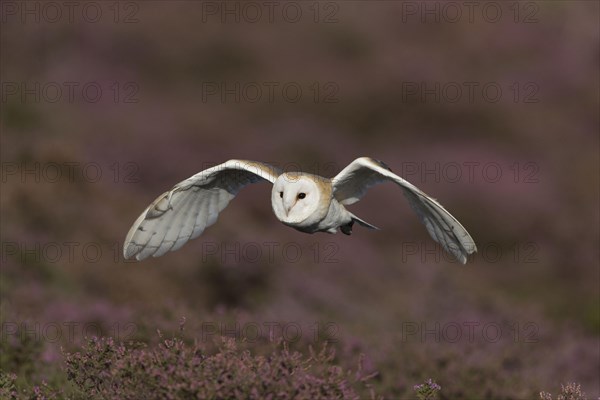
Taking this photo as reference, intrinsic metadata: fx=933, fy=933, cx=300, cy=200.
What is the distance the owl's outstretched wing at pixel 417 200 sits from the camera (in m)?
5.19

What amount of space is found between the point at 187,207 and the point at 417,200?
5.62 feet

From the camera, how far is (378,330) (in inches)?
433

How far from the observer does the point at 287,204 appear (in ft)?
18.4

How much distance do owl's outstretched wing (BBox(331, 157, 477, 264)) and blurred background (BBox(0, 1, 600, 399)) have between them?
3.72 feet

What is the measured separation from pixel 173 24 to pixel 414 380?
22.3 metres

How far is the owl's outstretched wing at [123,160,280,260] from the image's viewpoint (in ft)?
20.1
